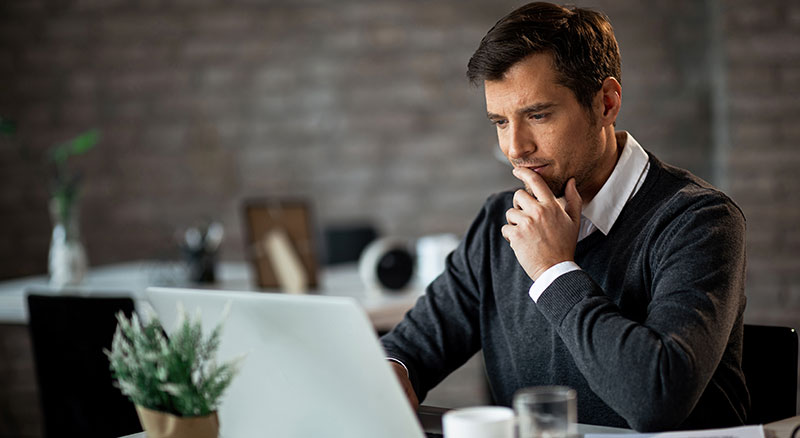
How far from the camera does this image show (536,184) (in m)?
1.32

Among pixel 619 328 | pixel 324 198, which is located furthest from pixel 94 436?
pixel 324 198

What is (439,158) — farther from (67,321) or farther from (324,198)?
(67,321)

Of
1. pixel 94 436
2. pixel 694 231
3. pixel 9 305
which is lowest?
pixel 94 436

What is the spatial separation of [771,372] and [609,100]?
1.59 feet

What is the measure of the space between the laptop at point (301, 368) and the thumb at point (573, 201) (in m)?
0.45

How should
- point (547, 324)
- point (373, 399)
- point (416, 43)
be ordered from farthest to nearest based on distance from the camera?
point (416, 43)
point (547, 324)
point (373, 399)

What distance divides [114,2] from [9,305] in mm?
1762

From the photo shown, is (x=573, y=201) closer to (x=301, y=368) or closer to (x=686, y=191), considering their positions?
(x=686, y=191)

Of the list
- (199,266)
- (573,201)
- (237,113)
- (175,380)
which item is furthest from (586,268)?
(237,113)

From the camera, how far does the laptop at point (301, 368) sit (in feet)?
3.16

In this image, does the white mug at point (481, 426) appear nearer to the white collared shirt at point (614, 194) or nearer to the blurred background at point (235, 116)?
the white collared shirt at point (614, 194)

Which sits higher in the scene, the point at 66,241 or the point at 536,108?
the point at 536,108

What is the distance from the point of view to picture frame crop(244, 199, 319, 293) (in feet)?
9.12

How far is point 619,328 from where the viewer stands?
1119 mm
